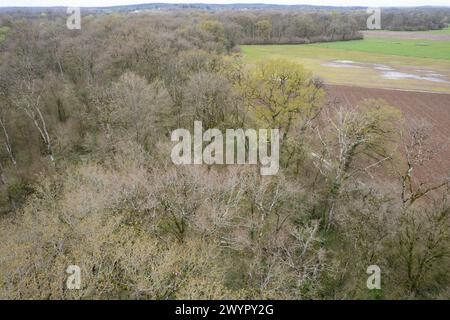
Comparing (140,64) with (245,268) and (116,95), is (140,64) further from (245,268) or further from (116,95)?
(245,268)

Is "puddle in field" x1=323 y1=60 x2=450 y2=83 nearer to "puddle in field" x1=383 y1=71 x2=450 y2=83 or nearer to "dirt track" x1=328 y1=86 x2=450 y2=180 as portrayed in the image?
"puddle in field" x1=383 y1=71 x2=450 y2=83

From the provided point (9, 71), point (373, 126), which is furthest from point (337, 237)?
Answer: point (9, 71)

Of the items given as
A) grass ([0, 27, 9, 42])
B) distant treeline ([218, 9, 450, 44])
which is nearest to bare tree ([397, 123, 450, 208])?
grass ([0, 27, 9, 42])

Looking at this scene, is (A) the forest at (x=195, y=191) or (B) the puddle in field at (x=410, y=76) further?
(B) the puddle in field at (x=410, y=76)

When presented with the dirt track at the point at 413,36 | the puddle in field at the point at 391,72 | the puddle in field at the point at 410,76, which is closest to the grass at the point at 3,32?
the puddle in field at the point at 391,72

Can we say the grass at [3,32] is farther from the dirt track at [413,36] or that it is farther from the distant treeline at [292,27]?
the dirt track at [413,36]

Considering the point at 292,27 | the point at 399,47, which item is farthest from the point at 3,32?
the point at 399,47

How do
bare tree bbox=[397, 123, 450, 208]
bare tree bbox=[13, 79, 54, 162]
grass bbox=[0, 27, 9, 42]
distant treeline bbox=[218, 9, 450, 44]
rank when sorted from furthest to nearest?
1. distant treeline bbox=[218, 9, 450, 44]
2. grass bbox=[0, 27, 9, 42]
3. bare tree bbox=[13, 79, 54, 162]
4. bare tree bbox=[397, 123, 450, 208]
